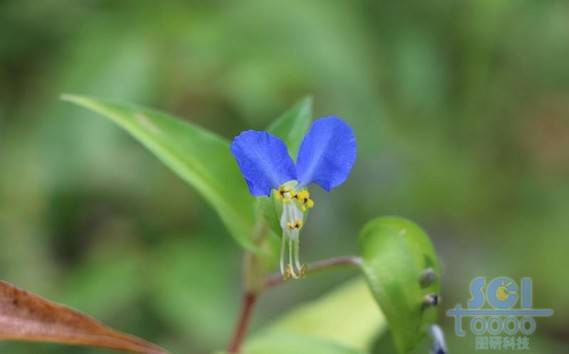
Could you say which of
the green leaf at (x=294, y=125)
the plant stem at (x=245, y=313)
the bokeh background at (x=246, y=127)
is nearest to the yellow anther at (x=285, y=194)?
the green leaf at (x=294, y=125)

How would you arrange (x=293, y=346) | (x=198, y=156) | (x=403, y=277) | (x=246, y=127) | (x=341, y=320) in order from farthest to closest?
(x=246, y=127)
(x=341, y=320)
(x=293, y=346)
(x=198, y=156)
(x=403, y=277)

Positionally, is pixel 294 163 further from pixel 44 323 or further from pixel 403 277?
pixel 44 323

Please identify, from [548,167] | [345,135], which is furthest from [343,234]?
[345,135]

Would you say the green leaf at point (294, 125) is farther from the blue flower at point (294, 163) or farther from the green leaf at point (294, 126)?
the blue flower at point (294, 163)

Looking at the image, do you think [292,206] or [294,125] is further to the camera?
[294,125]

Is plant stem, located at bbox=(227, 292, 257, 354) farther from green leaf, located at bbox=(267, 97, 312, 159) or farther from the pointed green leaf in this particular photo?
green leaf, located at bbox=(267, 97, 312, 159)

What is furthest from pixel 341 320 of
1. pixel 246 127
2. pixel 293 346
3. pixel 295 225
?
pixel 246 127
